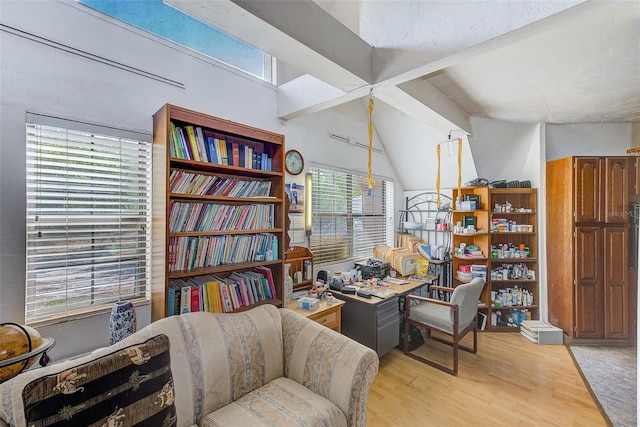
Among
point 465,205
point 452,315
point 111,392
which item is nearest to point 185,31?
point 111,392

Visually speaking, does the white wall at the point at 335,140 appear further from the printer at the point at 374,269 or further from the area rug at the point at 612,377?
the area rug at the point at 612,377

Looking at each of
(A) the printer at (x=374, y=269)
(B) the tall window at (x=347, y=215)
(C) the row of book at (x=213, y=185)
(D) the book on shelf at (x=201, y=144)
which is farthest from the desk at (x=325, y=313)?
(D) the book on shelf at (x=201, y=144)

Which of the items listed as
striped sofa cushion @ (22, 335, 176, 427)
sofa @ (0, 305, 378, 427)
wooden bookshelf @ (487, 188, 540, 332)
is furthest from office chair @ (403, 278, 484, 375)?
striped sofa cushion @ (22, 335, 176, 427)

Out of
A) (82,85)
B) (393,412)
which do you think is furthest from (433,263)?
(82,85)

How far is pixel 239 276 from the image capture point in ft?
7.23

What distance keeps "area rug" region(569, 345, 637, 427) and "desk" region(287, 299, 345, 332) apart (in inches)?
81.7

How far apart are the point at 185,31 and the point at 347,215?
256 cm

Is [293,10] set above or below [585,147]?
above

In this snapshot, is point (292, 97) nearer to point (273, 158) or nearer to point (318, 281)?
point (273, 158)

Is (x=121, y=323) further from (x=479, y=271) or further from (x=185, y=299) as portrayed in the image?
(x=479, y=271)

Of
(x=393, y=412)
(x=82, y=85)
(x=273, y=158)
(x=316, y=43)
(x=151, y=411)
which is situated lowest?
(x=393, y=412)

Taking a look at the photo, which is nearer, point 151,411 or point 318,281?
point 151,411

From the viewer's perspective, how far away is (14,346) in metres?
1.08

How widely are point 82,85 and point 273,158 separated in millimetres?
1322
